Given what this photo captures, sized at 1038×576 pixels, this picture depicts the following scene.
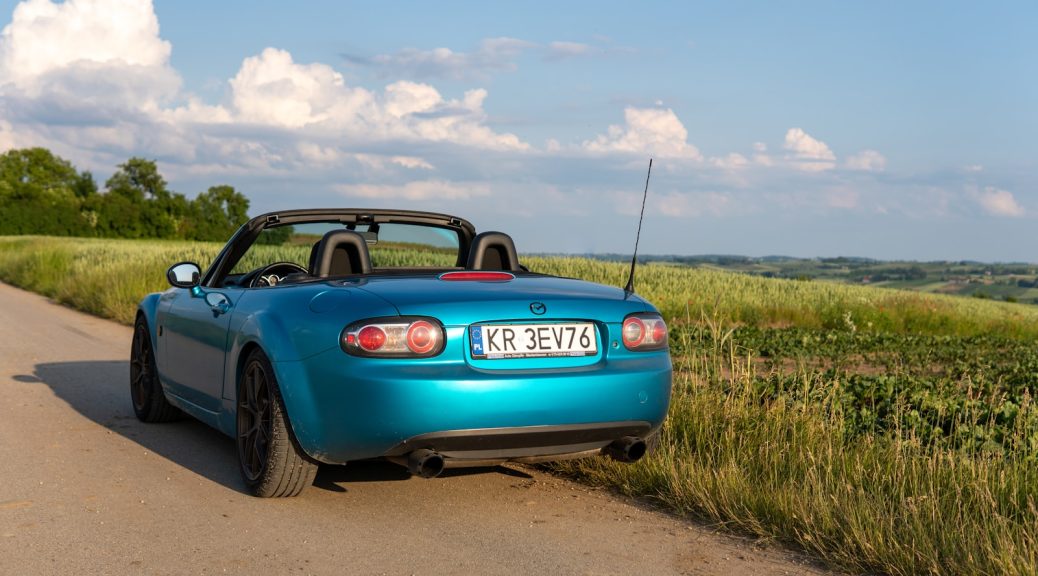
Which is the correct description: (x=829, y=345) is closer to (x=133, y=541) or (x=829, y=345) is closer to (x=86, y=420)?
(x=86, y=420)

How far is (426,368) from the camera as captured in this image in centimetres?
487

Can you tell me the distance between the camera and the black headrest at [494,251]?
6305 millimetres

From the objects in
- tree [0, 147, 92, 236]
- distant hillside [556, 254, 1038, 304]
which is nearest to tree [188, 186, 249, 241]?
tree [0, 147, 92, 236]

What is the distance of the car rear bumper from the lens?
4844mm

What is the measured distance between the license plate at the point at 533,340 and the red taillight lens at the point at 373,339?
400mm

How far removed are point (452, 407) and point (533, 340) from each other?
51cm

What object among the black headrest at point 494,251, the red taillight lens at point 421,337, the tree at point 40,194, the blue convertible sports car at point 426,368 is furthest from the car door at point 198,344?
the tree at point 40,194

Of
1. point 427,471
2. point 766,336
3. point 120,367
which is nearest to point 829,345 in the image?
point 766,336

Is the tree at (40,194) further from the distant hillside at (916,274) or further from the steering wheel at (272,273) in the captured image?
the steering wheel at (272,273)

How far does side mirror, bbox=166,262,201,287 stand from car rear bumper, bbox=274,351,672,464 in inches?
77.5

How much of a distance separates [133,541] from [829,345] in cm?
1459

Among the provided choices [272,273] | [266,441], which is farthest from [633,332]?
[272,273]

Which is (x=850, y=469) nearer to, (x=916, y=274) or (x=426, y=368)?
(x=426, y=368)

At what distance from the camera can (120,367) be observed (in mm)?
11266
